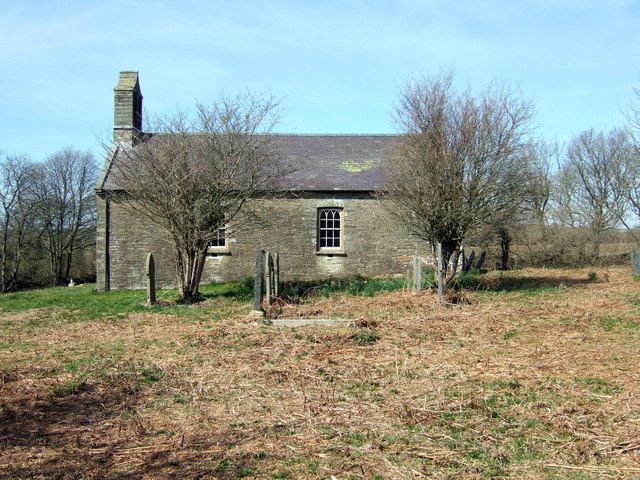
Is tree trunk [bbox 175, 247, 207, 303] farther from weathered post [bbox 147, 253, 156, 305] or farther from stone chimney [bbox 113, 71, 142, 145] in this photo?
stone chimney [bbox 113, 71, 142, 145]

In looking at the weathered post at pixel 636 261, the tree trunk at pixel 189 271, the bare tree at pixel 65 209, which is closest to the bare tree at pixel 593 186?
the weathered post at pixel 636 261

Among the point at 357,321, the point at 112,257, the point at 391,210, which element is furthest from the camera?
the point at 112,257

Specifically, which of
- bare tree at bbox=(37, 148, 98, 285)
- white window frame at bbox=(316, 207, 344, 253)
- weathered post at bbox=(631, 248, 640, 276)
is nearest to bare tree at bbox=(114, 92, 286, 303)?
white window frame at bbox=(316, 207, 344, 253)

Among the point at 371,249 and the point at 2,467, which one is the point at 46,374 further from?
the point at 371,249

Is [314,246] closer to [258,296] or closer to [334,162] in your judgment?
[334,162]

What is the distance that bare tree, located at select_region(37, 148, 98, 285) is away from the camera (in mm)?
40812

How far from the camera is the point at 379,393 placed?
6.42m

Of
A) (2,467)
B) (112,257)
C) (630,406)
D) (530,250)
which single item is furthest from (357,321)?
(530,250)

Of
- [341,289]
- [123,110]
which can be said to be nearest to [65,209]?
[123,110]

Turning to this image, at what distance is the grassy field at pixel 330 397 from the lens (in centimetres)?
455

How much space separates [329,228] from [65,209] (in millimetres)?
29675

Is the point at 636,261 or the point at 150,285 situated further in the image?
the point at 636,261

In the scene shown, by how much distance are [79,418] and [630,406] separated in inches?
226

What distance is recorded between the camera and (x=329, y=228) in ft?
70.6
